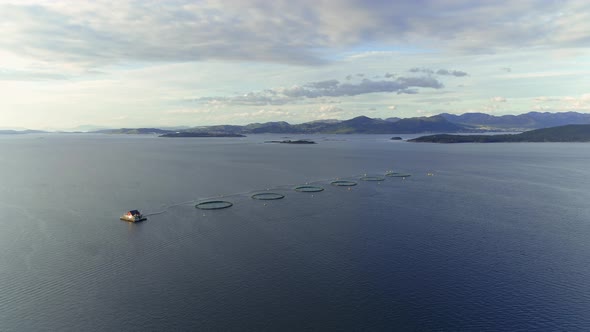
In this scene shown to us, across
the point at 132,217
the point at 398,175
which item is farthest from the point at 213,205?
the point at 398,175

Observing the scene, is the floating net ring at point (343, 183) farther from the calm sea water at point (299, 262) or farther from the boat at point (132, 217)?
the boat at point (132, 217)

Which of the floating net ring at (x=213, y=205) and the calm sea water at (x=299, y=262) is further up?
the floating net ring at (x=213, y=205)

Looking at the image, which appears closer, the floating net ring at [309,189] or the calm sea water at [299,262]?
the calm sea water at [299,262]

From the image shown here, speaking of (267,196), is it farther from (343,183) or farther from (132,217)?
(132,217)

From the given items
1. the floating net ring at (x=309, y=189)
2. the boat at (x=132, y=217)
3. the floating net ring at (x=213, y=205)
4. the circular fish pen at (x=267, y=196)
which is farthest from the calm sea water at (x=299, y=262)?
the floating net ring at (x=309, y=189)

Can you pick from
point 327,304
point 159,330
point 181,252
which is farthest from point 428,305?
point 181,252

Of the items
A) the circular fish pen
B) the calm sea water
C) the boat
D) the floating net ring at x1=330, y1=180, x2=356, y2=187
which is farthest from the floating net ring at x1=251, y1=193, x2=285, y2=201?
the boat

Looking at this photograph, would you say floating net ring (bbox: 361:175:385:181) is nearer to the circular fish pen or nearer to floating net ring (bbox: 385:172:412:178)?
floating net ring (bbox: 385:172:412:178)
